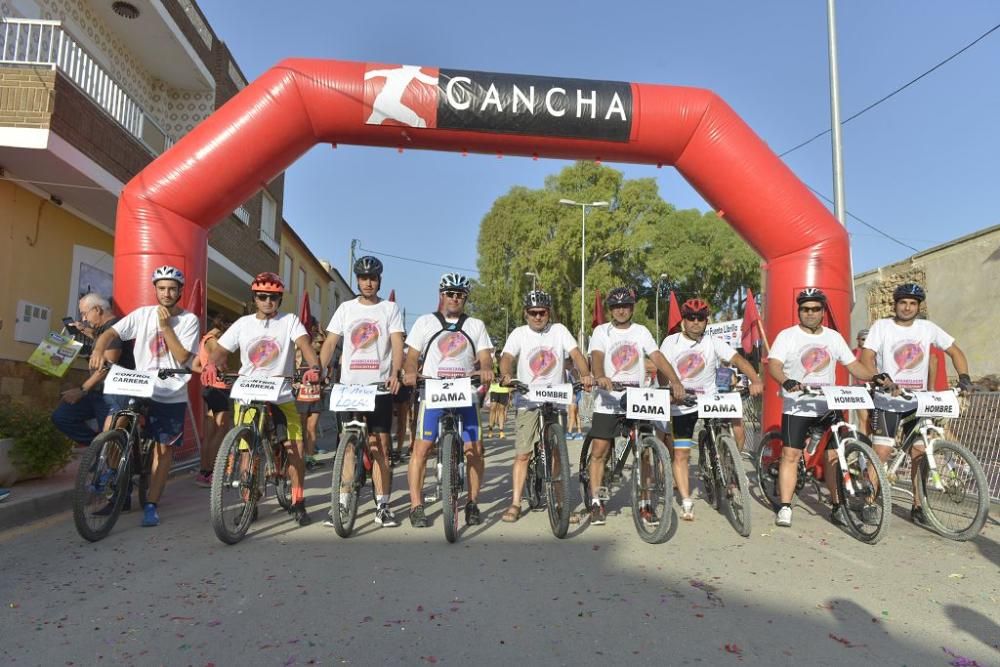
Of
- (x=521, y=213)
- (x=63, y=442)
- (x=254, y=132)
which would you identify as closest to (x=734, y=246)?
(x=521, y=213)

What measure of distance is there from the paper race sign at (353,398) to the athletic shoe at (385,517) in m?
0.86

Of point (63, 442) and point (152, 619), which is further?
point (63, 442)

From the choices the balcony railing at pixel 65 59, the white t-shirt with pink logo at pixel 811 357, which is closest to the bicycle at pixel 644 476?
the white t-shirt with pink logo at pixel 811 357

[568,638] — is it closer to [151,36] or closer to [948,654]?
[948,654]

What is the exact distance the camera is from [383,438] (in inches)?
208

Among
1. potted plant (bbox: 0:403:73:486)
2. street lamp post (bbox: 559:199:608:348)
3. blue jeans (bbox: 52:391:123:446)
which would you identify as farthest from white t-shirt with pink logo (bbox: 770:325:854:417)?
street lamp post (bbox: 559:199:608:348)

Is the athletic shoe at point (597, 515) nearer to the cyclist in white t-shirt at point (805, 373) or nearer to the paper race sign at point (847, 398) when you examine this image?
the cyclist in white t-shirt at point (805, 373)

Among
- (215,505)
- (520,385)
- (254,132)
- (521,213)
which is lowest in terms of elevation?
(215,505)

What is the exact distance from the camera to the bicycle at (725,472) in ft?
16.6

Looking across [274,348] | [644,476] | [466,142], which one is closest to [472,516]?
[644,476]

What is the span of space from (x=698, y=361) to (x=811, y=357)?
0.90 meters

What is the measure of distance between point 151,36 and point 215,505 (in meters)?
11.8

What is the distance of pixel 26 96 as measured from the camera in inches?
323

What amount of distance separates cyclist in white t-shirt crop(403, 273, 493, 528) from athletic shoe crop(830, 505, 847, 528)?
2848 millimetres
